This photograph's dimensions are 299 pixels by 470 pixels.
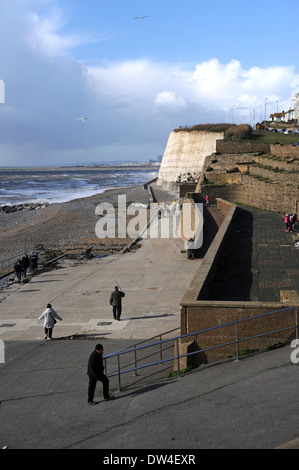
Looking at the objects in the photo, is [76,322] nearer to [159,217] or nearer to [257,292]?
[257,292]

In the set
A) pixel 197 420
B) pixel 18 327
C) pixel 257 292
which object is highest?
pixel 257 292

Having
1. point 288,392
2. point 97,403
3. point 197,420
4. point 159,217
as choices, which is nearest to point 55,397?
point 97,403

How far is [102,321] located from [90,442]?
7.70 m

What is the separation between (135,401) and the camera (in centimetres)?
770

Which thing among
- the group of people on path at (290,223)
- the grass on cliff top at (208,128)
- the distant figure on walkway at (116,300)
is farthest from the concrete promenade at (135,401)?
the grass on cliff top at (208,128)

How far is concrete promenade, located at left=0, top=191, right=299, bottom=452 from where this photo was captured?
593 cm

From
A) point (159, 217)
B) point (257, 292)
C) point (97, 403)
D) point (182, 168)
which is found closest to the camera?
point (97, 403)

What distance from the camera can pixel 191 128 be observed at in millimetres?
89312

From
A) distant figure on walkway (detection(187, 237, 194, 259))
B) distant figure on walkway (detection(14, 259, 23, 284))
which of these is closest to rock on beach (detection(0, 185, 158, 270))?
distant figure on walkway (detection(14, 259, 23, 284))

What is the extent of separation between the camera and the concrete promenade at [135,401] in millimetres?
5930

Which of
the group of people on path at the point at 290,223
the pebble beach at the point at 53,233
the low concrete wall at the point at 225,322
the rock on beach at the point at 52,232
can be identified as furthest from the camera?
the rock on beach at the point at 52,232

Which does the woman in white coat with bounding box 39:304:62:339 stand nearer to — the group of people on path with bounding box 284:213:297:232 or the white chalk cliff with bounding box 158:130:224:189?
the group of people on path with bounding box 284:213:297:232

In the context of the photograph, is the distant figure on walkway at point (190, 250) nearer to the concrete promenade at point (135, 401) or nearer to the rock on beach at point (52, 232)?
the rock on beach at point (52, 232)

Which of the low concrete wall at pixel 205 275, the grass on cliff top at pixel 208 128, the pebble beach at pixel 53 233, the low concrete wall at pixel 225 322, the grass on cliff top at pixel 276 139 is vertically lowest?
the pebble beach at pixel 53 233
